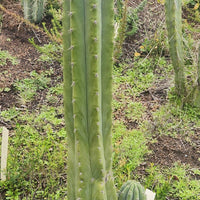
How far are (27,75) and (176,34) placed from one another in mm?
1688

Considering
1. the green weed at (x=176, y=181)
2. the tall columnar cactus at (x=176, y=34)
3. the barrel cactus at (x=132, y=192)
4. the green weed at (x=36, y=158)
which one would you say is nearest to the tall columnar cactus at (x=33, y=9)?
the green weed at (x=36, y=158)

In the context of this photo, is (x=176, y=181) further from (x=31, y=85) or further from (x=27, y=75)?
(x=27, y=75)

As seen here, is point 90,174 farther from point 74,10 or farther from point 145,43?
point 145,43

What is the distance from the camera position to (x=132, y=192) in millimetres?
1847

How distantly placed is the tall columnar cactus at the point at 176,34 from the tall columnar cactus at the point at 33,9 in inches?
75.9

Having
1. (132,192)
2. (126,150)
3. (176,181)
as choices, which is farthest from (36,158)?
(176,181)

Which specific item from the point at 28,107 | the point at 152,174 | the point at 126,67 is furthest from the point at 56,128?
the point at 126,67

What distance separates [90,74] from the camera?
1438mm

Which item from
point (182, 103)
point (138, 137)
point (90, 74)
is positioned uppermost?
point (90, 74)

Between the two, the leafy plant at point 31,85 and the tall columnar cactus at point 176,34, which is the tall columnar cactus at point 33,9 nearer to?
the leafy plant at point 31,85

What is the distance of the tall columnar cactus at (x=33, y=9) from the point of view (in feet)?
13.8

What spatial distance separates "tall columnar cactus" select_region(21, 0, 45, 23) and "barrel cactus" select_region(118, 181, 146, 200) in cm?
306

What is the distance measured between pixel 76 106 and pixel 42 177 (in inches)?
49.2

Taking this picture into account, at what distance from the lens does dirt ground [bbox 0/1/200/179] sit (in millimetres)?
2820
